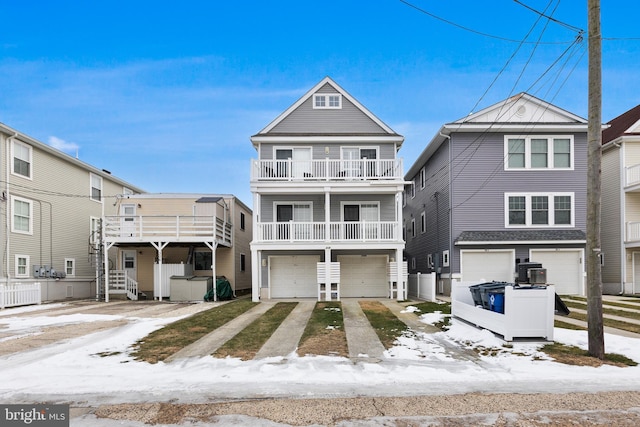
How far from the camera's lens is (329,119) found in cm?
2066

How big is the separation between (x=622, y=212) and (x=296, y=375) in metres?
21.1

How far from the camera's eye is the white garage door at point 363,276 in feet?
65.7

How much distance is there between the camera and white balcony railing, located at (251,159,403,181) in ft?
62.2

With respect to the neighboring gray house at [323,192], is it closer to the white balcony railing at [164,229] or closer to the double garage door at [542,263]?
the white balcony railing at [164,229]

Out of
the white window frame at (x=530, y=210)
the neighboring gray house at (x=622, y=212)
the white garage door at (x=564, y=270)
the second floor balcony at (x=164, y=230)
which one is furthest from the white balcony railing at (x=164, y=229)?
the neighboring gray house at (x=622, y=212)

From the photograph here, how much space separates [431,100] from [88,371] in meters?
17.6

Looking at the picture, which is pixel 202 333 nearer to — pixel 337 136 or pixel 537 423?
pixel 537 423

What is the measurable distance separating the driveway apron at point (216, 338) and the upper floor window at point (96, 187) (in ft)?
53.1

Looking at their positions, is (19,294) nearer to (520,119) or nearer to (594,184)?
(594,184)

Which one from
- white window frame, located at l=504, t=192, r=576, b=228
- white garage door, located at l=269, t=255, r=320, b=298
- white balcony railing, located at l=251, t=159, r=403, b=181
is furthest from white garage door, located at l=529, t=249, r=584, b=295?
white garage door, located at l=269, t=255, r=320, b=298

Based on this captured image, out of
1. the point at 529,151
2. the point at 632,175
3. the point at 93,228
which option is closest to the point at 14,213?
the point at 93,228

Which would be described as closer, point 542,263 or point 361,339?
point 361,339

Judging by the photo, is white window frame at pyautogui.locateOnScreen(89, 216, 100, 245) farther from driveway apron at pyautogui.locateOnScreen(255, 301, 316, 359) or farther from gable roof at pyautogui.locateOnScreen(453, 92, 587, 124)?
Result: gable roof at pyautogui.locateOnScreen(453, 92, 587, 124)

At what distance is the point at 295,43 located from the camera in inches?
661
